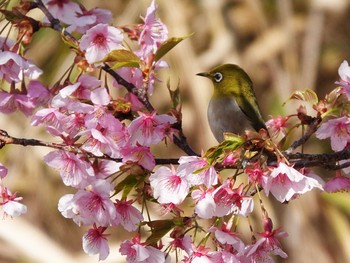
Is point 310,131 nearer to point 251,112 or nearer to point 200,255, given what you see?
point 200,255

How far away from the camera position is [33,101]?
1.47 metres

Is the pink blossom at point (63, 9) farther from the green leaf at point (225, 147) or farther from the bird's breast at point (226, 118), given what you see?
the green leaf at point (225, 147)

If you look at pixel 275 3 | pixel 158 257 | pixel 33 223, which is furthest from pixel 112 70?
pixel 275 3

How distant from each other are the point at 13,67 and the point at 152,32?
237 mm

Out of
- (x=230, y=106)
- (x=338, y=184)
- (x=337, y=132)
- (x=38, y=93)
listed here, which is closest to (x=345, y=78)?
(x=337, y=132)

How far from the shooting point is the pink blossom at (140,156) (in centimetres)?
123

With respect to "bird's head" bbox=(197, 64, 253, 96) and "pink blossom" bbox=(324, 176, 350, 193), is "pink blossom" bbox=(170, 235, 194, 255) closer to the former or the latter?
"pink blossom" bbox=(324, 176, 350, 193)

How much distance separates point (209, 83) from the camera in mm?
3811

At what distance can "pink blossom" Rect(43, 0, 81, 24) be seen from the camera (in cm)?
149

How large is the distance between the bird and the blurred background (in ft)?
5.70

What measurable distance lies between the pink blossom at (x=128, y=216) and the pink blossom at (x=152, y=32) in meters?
0.29

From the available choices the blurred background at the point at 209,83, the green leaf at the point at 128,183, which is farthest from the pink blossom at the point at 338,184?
the blurred background at the point at 209,83

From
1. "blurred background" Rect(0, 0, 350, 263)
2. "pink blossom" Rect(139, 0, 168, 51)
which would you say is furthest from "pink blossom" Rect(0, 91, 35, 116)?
"blurred background" Rect(0, 0, 350, 263)

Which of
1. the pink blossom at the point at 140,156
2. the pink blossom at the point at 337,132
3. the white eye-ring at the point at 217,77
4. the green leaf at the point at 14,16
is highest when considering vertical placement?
the green leaf at the point at 14,16
